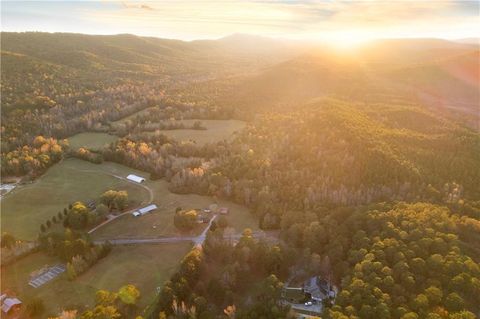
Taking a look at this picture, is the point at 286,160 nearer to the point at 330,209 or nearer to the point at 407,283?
the point at 330,209

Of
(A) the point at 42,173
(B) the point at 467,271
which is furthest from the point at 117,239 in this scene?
(B) the point at 467,271

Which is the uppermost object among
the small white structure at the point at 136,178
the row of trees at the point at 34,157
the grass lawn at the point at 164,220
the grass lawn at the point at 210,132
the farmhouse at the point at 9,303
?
the grass lawn at the point at 210,132

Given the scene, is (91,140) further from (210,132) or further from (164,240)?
(164,240)

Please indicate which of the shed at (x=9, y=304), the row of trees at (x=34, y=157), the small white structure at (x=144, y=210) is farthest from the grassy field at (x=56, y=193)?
the shed at (x=9, y=304)

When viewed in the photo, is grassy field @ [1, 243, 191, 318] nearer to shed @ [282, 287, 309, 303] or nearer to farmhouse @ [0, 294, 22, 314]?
farmhouse @ [0, 294, 22, 314]

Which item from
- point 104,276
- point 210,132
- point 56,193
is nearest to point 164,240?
point 104,276

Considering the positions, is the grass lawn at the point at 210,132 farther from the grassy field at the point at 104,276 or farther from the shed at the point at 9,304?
the shed at the point at 9,304

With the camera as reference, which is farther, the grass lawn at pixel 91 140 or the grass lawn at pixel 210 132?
the grass lawn at pixel 210 132
